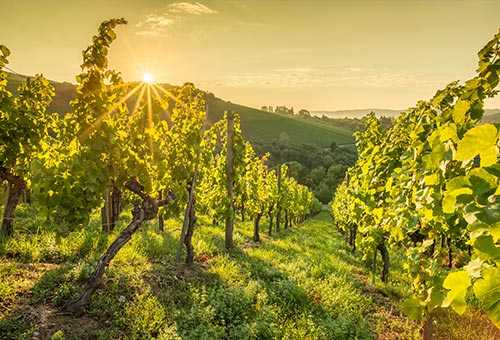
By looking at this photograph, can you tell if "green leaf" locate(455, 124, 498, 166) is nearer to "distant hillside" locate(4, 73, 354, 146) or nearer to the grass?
the grass

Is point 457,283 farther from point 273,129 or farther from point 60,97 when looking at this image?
point 273,129

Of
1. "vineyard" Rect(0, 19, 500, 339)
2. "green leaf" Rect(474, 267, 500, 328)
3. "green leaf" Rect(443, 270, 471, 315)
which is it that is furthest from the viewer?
"vineyard" Rect(0, 19, 500, 339)

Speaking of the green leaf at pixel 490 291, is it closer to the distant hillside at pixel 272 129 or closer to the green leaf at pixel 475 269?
the green leaf at pixel 475 269

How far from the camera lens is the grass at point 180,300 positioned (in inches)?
208

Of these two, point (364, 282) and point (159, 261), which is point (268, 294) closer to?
point (159, 261)

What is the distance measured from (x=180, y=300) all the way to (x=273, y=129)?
97.4 metres

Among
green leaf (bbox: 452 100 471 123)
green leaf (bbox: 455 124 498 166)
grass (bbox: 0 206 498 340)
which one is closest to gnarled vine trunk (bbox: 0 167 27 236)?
grass (bbox: 0 206 498 340)

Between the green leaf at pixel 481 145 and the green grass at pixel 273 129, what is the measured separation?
8602 cm

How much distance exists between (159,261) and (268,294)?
317 cm

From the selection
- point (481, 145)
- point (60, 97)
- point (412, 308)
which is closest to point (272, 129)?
point (60, 97)

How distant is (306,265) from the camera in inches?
411

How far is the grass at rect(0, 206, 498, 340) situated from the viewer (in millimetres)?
5277

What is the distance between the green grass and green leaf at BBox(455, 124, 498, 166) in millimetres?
86017

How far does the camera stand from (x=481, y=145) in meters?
1.47
